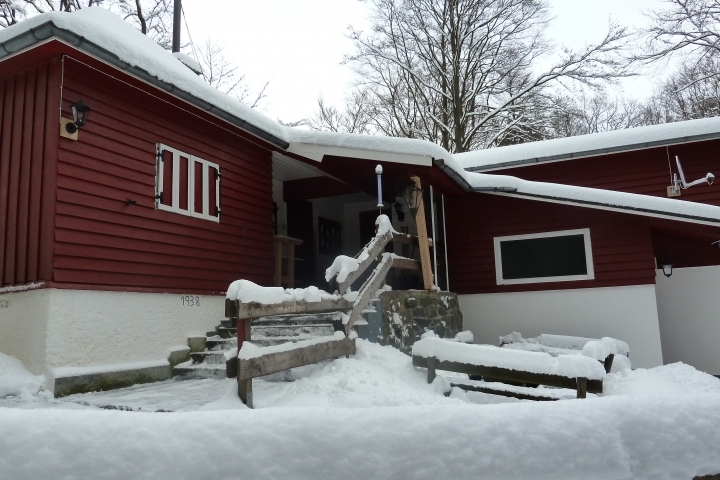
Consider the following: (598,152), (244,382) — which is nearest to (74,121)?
(244,382)

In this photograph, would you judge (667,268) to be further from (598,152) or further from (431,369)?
(431,369)

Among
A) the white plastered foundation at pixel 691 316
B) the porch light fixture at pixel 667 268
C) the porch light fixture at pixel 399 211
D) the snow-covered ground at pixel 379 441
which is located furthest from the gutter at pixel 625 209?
the snow-covered ground at pixel 379 441

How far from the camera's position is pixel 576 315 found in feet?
29.5

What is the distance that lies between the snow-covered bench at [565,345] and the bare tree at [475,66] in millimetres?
11499

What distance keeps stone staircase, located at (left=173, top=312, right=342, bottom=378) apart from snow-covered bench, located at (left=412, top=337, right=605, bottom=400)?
3.52 feet

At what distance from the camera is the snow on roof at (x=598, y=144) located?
9.55 metres

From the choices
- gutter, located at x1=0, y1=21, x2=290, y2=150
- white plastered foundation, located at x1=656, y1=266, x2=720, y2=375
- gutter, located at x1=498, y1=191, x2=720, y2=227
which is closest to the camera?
gutter, located at x1=0, y1=21, x2=290, y2=150

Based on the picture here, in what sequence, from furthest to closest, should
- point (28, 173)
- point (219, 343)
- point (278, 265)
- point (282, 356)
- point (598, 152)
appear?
point (598, 152), point (278, 265), point (219, 343), point (28, 173), point (282, 356)

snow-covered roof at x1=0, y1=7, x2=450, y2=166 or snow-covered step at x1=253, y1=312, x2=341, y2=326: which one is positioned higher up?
snow-covered roof at x1=0, y1=7, x2=450, y2=166

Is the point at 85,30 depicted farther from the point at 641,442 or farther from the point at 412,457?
the point at 641,442

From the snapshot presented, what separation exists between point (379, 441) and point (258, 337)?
5085mm

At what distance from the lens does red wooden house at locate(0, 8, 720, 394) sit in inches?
218

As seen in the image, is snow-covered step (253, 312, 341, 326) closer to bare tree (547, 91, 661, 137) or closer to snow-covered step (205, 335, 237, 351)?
snow-covered step (205, 335, 237, 351)

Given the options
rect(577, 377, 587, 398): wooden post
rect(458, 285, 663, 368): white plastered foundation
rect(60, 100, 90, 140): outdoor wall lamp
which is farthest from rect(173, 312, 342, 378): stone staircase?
rect(458, 285, 663, 368): white plastered foundation
